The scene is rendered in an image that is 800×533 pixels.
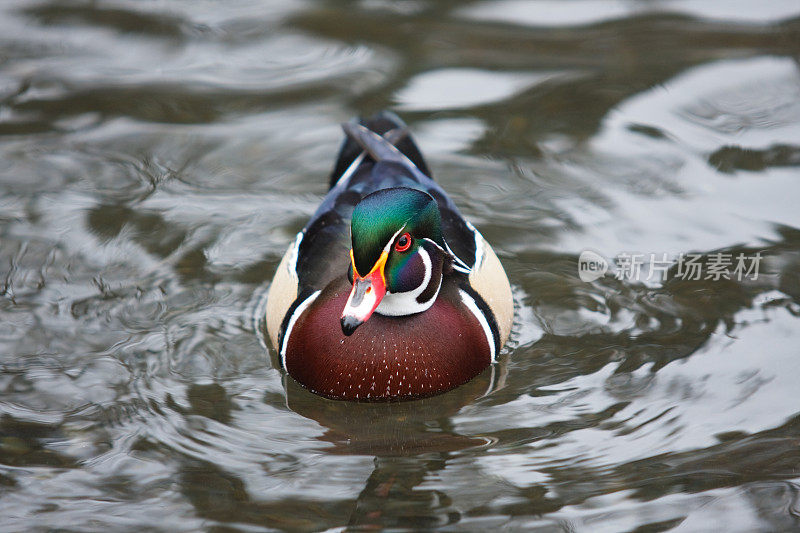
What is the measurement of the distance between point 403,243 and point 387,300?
1.14ft

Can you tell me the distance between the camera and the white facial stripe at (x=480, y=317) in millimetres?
5438

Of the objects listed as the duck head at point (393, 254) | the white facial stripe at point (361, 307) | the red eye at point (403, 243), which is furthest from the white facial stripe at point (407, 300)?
the white facial stripe at point (361, 307)

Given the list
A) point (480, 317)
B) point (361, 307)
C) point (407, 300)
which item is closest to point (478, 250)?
point (480, 317)

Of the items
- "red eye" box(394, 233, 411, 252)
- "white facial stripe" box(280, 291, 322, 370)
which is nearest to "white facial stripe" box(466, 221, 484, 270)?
"red eye" box(394, 233, 411, 252)

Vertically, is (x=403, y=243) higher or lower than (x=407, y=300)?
higher

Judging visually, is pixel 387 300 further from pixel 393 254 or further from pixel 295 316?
pixel 295 316

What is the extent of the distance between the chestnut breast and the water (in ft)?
0.41

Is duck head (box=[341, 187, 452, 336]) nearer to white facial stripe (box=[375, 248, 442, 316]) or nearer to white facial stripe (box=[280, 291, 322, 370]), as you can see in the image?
white facial stripe (box=[375, 248, 442, 316])

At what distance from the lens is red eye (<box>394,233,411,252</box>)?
194 inches

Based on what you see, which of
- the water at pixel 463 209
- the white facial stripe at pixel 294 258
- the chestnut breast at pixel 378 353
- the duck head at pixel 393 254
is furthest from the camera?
the white facial stripe at pixel 294 258

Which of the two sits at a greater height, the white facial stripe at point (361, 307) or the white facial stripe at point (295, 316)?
the white facial stripe at point (361, 307)

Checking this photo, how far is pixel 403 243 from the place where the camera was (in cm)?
496

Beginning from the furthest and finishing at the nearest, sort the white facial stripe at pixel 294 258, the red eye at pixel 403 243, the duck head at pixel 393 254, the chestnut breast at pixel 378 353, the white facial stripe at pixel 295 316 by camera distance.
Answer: the white facial stripe at pixel 294 258, the white facial stripe at pixel 295 316, the chestnut breast at pixel 378 353, the red eye at pixel 403 243, the duck head at pixel 393 254

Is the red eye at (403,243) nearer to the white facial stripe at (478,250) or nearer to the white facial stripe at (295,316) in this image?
the white facial stripe at (295,316)
